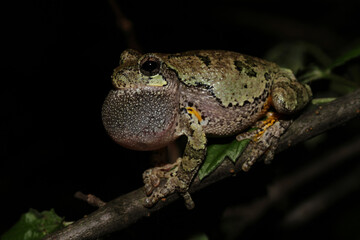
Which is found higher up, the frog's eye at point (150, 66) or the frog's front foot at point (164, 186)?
the frog's eye at point (150, 66)

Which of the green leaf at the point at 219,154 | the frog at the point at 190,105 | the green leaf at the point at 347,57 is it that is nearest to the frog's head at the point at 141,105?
the frog at the point at 190,105

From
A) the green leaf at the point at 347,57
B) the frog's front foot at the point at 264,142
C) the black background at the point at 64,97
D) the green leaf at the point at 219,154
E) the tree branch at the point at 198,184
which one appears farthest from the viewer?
the black background at the point at 64,97

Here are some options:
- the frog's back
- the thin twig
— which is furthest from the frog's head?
the thin twig

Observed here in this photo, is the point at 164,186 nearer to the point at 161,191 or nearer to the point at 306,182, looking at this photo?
the point at 161,191

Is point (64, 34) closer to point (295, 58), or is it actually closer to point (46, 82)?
point (46, 82)

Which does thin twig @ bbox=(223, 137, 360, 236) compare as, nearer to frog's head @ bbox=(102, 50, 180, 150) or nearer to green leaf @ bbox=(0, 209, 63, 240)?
frog's head @ bbox=(102, 50, 180, 150)

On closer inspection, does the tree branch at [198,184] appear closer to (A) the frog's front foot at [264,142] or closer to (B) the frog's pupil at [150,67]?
(A) the frog's front foot at [264,142]

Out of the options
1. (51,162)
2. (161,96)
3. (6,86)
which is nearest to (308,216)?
(161,96)
